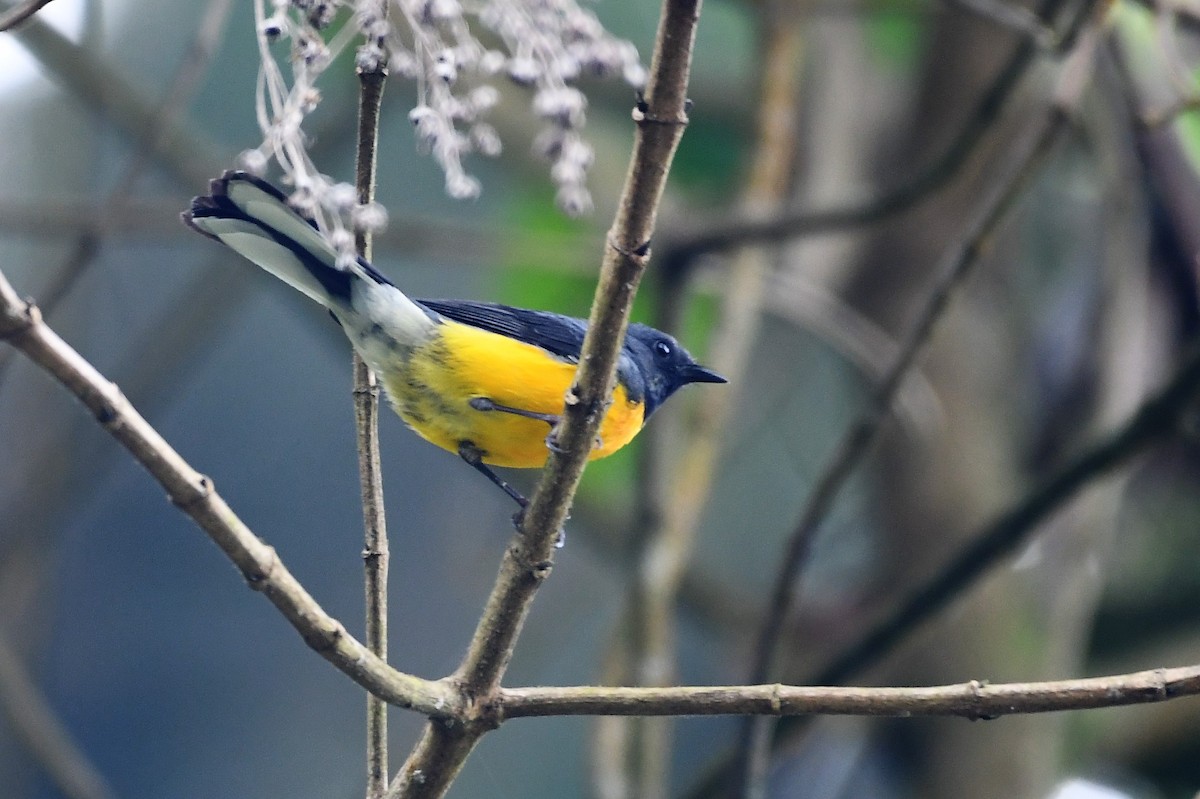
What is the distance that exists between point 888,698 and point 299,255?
119 centimetres

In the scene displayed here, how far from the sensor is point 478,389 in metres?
2.65

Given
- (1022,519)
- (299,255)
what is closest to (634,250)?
(299,255)

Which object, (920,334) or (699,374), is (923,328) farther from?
(699,374)

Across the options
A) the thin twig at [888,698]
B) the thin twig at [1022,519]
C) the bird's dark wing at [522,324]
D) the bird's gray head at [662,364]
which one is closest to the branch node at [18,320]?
the thin twig at [888,698]

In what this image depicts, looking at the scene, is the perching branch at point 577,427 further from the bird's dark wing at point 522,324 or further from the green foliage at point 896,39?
the green foliage at point 896,39

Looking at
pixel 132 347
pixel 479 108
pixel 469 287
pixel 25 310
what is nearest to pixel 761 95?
pixel 469 287

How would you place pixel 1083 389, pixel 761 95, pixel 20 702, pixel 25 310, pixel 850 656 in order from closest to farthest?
pixel 25 310
pixel 20 702
pixel 850 656
pixel 761 95
pixel 1083 389

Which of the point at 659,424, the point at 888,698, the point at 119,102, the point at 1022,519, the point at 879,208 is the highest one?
the point at 119,102

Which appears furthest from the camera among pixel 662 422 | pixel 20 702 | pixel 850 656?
pixel 662 422

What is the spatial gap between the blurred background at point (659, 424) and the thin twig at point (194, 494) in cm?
211

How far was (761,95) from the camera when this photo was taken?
471 cm

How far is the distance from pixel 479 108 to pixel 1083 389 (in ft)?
13.8

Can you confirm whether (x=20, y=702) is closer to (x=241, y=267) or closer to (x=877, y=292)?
(x=241, y=267)

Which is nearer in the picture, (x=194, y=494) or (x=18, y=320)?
(x=18, y=320)
